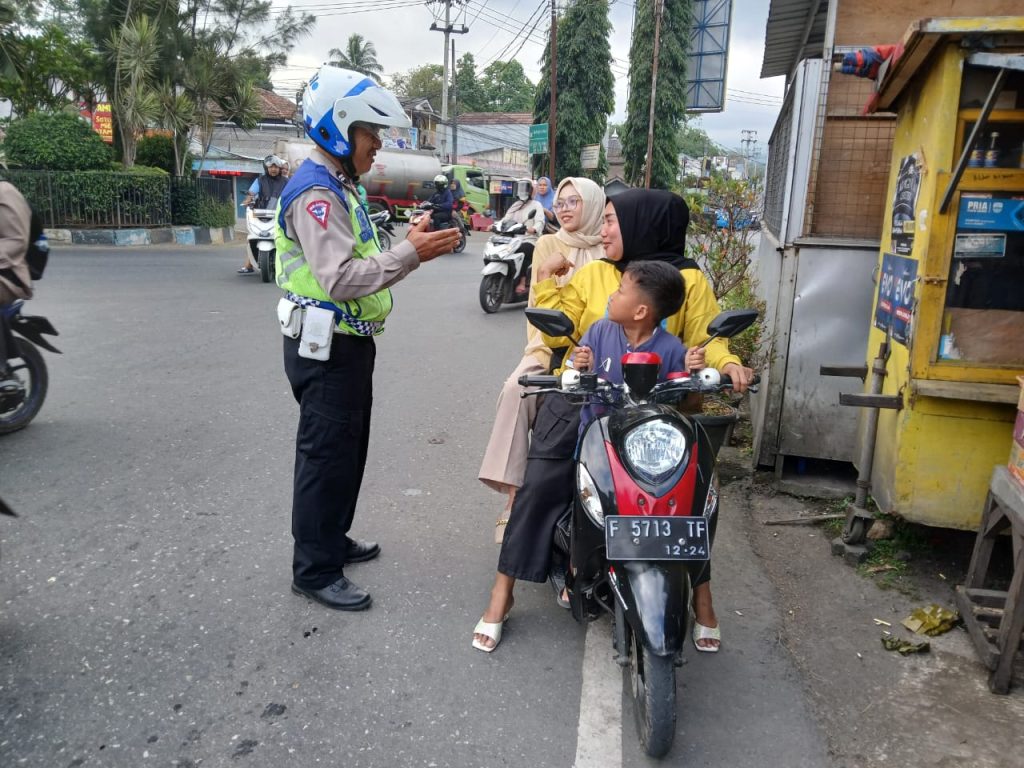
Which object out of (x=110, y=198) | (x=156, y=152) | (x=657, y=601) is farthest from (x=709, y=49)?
(x=657, y=601)

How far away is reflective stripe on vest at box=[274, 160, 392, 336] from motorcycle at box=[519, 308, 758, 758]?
0.72 metres

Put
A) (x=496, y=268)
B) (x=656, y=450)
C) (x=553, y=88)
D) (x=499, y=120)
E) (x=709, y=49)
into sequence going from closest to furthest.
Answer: (x=656, y=450)
(x=496, y=268)
(x=553, y=88)
(x=709, y=49)
(x=499, y=120)

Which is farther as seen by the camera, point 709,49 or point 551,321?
point 709,49

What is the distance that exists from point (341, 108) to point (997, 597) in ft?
9.63

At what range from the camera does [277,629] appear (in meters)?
3.03

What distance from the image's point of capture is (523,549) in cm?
296

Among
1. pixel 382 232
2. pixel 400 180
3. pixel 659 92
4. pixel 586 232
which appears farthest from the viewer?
pixel 659 92

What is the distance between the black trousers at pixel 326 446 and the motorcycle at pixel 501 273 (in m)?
7.14

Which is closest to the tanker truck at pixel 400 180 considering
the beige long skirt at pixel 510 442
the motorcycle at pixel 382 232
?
the motorcycle at pixel 382 232

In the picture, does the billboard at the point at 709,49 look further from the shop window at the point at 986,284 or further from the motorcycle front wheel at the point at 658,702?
the motorcycle front wheel at the point at 658,702

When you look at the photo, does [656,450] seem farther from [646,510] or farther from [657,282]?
[657,282]

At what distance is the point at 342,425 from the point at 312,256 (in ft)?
2.12

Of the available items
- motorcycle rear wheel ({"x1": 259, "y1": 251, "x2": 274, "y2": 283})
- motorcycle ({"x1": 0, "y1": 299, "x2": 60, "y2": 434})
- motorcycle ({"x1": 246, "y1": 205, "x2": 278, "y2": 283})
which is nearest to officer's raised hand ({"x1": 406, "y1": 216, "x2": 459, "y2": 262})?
motorcycle ({"x1": 0, "y1": 299, "x2": 60, "y2": 434})

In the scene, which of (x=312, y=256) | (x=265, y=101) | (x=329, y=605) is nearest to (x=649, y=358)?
(x=312, y=256)
